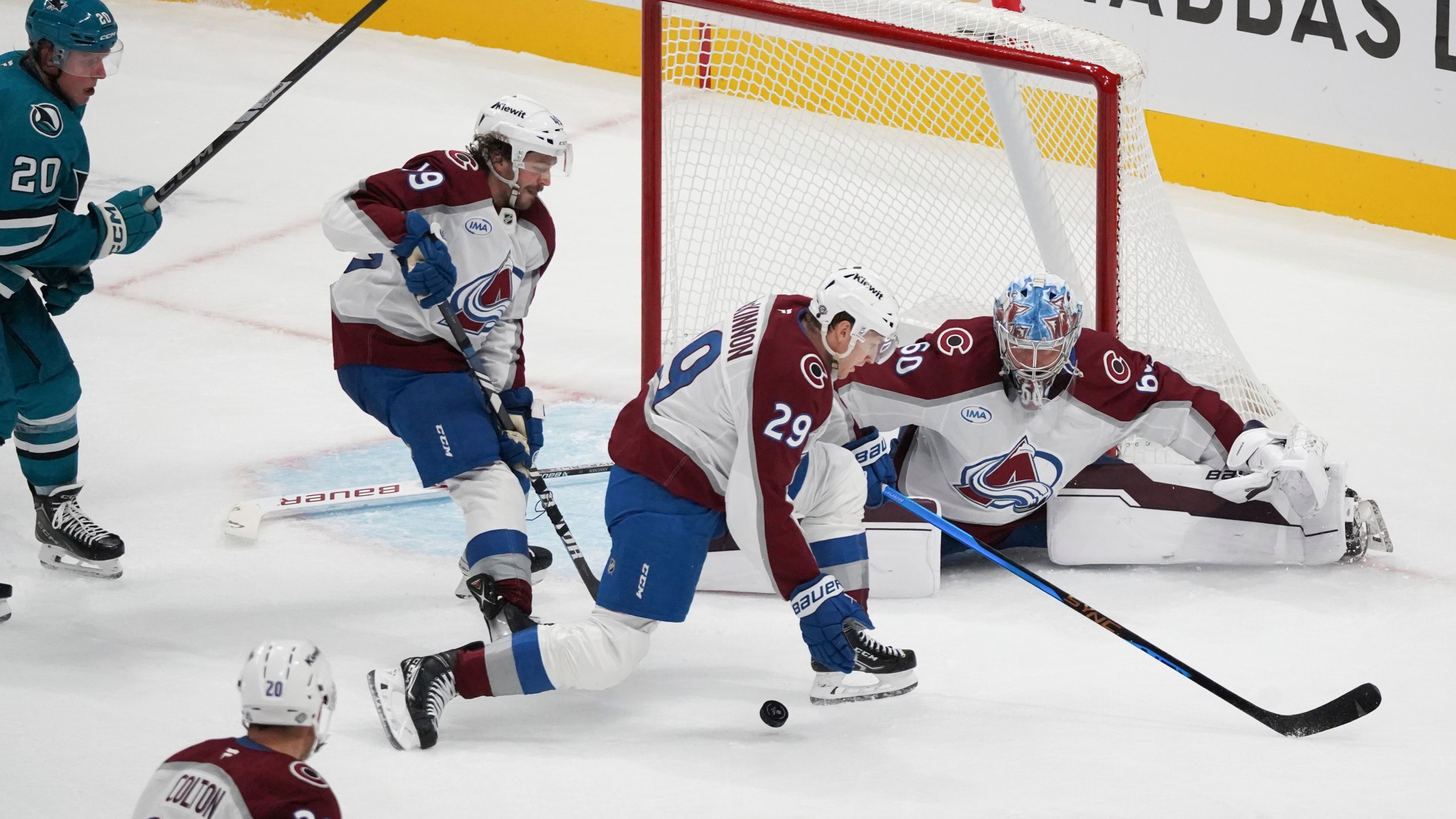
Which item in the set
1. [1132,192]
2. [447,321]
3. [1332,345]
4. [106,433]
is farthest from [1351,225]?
[106,433]

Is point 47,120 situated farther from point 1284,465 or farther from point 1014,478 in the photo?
point 1284,465

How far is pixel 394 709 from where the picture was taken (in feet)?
10.3

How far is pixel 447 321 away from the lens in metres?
3.67

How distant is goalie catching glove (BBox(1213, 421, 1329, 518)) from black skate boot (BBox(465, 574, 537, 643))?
61.8 inches

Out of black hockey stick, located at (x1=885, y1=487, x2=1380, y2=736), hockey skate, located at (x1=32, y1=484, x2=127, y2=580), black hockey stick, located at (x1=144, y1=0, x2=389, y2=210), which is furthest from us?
black hockey stick, located at (x1=144, y1=0, x2=389, y2=210)

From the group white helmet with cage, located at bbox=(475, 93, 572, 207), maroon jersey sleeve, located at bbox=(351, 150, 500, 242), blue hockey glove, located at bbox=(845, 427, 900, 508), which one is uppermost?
white helmet with cage, located at bbox=(475, 93, 572, 207)

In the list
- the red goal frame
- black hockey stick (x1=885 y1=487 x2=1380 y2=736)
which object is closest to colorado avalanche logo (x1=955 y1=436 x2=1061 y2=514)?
the red goal frame

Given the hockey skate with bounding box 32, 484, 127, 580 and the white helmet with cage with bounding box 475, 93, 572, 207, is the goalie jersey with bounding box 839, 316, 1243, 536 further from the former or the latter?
the hockey skate with bounding box 32, 484, 127, 580

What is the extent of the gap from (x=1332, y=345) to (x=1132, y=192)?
173 cm

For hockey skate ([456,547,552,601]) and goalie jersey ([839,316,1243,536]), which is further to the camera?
hockey skate ([456,547,552,601])

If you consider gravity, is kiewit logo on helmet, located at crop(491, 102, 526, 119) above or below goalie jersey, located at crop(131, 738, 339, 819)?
above

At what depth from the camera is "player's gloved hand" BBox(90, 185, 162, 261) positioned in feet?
12.5

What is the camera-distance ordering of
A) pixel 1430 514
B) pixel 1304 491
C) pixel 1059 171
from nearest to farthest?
1. pixel 1304 491
2. pixel 1430 514
3. pixel 1059 171

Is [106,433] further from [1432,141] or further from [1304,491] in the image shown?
[1432,141]
